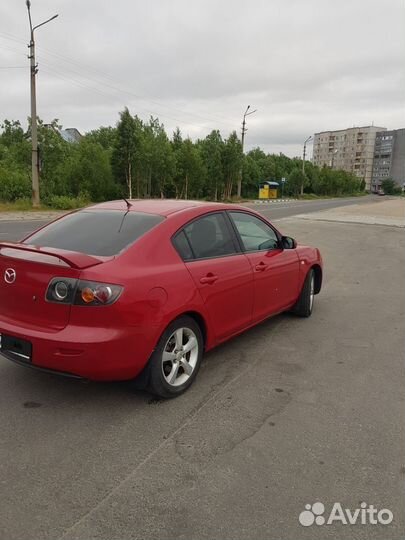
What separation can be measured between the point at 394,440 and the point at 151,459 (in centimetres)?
161

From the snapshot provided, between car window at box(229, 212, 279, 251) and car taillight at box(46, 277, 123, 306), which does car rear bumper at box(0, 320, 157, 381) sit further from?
car window at box(229, 212, 279, 251)

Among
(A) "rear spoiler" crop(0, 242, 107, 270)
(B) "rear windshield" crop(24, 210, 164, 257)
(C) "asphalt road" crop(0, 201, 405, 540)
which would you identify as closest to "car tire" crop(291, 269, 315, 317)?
(C) "asphalt road" crop(0, 201, 405, 540)

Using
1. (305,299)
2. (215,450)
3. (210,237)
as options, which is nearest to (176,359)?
(215,450)

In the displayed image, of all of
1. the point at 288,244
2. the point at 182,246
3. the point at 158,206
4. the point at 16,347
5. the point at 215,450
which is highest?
the point at 158,206

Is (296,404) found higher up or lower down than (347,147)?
lower down

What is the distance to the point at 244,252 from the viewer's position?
4402 millimetres

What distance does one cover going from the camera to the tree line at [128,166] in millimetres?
34781

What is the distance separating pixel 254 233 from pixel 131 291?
2.06 meters

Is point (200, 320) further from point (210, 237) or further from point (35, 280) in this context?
point (35, 280)

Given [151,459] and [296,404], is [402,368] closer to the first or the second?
[296,404]

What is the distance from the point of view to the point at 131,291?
3096 millimetres

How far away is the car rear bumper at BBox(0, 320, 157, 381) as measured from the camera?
9.93ft

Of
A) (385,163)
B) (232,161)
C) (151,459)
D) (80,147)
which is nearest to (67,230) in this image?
(151,459)

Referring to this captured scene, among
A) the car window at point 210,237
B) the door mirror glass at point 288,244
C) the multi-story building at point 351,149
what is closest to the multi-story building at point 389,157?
the multi-story building at point 351,149
